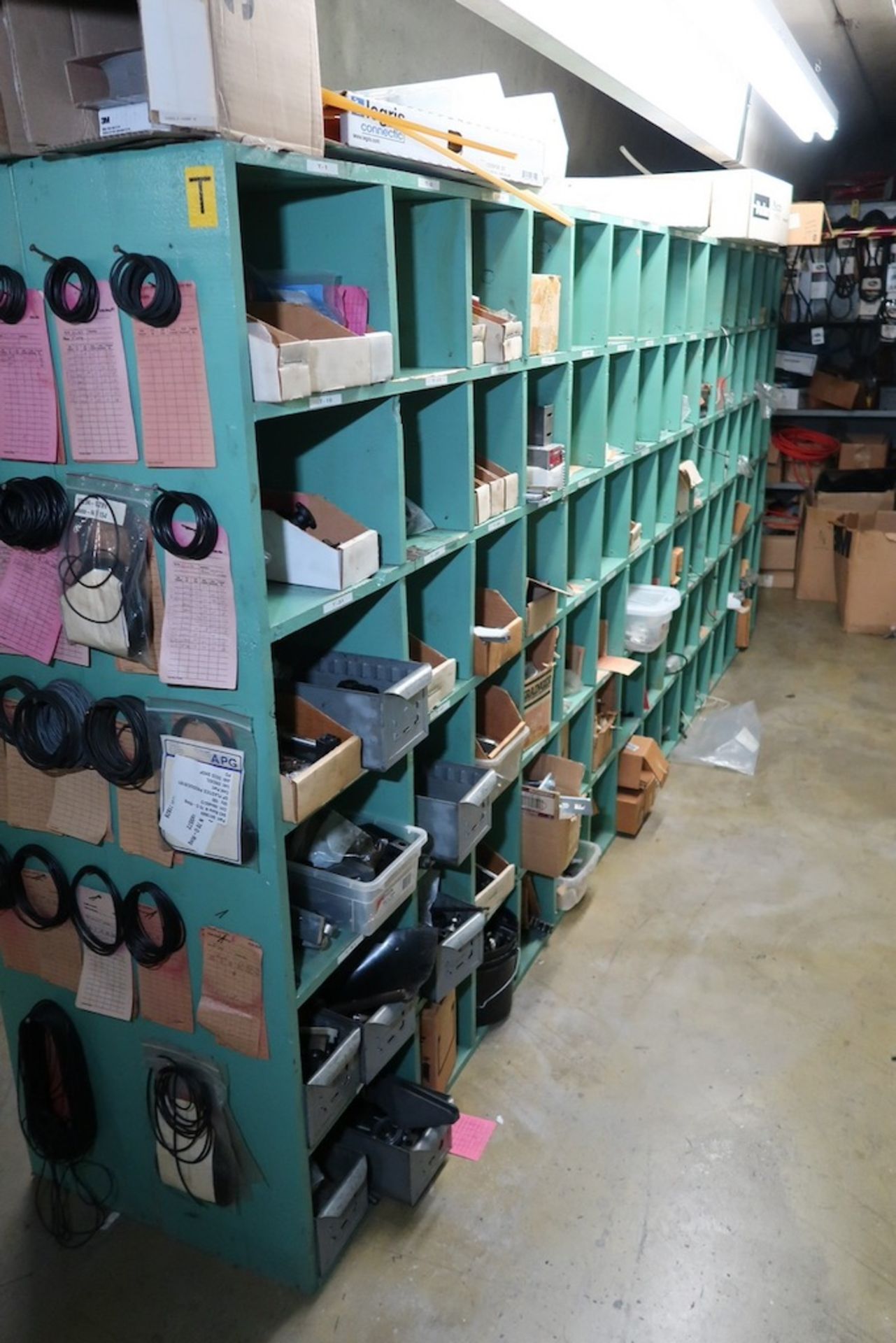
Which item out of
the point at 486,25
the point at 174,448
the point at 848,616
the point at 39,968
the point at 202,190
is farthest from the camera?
the point at 848,616

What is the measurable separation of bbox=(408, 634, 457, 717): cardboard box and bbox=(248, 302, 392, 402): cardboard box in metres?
0.63

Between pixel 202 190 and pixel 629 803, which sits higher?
pixel 202 190

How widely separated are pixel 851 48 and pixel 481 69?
9.67 feet

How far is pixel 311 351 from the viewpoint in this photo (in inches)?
56.7

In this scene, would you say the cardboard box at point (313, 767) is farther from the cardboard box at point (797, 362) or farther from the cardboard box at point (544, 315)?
the cardboard box at point (797, 362)

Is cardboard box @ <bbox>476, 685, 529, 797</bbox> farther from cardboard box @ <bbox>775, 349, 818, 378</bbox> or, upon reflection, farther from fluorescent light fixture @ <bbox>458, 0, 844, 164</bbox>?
cardboard box @ <bbox>775, 349, 818, 378</bbox>

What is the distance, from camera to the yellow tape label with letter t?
1.28m

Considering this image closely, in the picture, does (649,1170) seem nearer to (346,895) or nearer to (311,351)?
(346,895)

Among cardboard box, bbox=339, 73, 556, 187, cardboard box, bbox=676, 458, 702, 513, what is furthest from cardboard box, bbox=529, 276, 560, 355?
cardboard box, bbox=676, 458, 702, 513

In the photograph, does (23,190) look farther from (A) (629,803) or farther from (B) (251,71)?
(A) (629,803)

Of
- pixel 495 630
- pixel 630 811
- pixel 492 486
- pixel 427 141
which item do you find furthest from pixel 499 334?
pixel 630 811

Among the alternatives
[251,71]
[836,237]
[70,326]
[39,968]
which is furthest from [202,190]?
[836,237]

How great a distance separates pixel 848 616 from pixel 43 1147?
5.26 meters

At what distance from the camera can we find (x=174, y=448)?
143 cm
